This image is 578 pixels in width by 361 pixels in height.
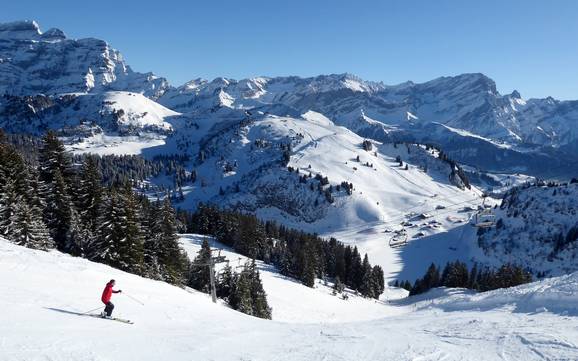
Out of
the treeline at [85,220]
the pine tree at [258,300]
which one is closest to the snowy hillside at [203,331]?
the treeline at [85,220]

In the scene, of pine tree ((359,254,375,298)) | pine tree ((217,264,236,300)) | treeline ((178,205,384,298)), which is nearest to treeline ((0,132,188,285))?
pine tree ((217,264,236,300))

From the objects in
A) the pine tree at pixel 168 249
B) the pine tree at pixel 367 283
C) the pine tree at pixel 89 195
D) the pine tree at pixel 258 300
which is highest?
the pine tree at pixel 89 195

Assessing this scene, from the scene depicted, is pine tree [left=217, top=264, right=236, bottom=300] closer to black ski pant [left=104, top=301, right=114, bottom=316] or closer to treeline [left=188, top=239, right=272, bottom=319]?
treeline [left=188, top=239, right=272, bottom=319]

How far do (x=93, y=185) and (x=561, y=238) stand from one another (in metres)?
154

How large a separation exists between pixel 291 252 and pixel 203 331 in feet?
291

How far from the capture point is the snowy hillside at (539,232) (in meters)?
149

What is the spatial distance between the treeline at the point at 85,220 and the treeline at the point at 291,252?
125 ft

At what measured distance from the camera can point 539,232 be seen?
162625 mm

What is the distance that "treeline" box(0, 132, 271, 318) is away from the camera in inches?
1711

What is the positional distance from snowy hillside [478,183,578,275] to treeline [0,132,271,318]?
128 metres

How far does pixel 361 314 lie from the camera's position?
252 feet

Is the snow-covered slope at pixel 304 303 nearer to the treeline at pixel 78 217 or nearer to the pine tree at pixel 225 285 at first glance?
the pine tree at pixel 225 285

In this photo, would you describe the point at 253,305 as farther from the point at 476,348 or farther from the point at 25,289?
the point at 476,348

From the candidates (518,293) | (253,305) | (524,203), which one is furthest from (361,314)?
(524,203)
